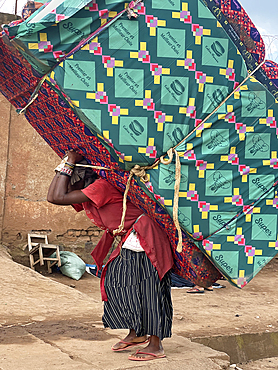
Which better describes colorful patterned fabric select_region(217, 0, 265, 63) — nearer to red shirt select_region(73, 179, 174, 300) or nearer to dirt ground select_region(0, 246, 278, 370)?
red shirt select_region(73, 179, 174, 300)

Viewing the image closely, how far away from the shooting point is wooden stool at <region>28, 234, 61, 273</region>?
688 cm

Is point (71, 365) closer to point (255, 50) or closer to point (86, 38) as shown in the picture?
point (86, 38)

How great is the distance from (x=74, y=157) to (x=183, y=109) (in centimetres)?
78

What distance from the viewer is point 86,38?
88.2 inches

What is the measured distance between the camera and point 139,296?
2820mm

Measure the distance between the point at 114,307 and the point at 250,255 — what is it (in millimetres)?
991

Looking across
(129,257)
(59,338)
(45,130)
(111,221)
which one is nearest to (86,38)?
(45,130)

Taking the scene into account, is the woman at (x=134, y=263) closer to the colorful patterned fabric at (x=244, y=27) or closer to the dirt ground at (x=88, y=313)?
the dirt ground at (x=88, y=313)

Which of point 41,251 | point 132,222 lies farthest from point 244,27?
point 41,251

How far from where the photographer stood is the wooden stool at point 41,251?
688 centimetres

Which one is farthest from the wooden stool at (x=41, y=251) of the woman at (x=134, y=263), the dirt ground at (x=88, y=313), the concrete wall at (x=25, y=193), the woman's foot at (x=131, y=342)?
the woman at (x=134, y=263)

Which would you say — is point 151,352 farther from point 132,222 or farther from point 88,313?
point 88,313

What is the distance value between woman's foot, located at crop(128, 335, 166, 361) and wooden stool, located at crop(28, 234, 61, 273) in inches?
168

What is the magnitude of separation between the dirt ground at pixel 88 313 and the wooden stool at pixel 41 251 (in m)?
0.33
